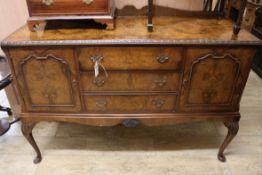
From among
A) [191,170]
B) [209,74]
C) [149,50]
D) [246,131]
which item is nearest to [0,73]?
[149,50]

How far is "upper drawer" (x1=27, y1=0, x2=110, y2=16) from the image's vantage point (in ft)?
3.76

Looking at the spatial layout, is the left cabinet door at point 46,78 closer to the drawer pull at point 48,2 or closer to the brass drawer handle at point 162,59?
the drawer pull at point 48,2

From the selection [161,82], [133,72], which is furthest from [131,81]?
[161,82]

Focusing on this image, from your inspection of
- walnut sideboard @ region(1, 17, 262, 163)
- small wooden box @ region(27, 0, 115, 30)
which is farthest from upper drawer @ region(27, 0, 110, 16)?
walnut sideboard @ region(1, 17, 262, 163)

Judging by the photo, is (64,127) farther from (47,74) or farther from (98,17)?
(98,17)

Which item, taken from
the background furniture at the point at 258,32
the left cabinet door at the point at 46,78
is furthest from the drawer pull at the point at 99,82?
the background furniture at the point at 258,32

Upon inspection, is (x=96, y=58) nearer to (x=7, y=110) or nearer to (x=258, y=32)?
(x=7, y=110)

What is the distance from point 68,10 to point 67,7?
0.02 metres

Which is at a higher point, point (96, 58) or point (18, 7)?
point (18, 7)

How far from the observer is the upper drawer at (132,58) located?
3.53ft

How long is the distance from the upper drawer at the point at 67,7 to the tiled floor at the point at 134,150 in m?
0.96

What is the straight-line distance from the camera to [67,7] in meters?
1.16

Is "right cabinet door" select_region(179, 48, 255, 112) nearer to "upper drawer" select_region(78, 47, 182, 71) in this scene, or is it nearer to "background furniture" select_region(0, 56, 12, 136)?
"upper drawer" select_region(78, 47, 182, 71)

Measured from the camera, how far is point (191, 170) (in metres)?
1.44
